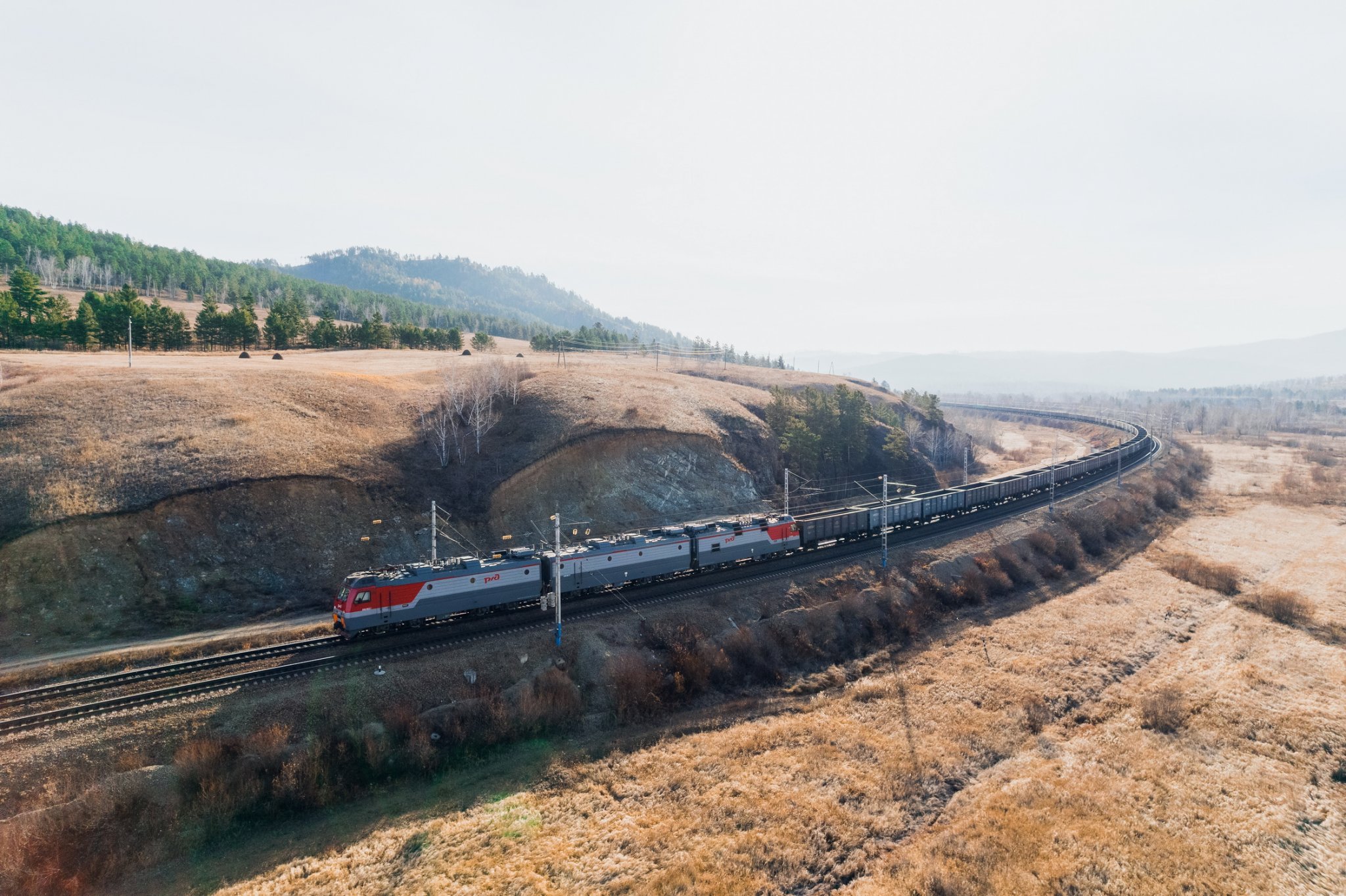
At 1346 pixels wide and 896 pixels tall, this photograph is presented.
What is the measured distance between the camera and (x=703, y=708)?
107 feet

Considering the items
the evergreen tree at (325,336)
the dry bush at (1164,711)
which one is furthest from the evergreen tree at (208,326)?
the dry bush at (1164,711)

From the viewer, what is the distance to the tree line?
80.1 metres

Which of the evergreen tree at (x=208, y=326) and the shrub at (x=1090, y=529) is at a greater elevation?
the evergreen tree at (x=208, y=326)

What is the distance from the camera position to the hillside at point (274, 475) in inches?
1437

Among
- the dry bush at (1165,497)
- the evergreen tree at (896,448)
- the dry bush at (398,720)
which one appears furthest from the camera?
the evergreen tree at (896,448)

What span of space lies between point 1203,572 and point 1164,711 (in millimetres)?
33367

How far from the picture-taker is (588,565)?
38438 millimetres

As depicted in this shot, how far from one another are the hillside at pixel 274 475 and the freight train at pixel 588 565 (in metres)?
7.70

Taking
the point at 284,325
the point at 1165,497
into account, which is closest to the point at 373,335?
the point at 284,325

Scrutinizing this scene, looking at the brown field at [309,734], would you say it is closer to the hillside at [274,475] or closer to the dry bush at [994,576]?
the hillside at [274,475]

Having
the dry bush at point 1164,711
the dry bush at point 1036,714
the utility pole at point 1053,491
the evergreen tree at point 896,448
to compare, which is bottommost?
the dry bush at point 1036,714

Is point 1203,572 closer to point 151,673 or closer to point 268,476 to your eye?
point 151,673

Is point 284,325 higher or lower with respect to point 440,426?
higher

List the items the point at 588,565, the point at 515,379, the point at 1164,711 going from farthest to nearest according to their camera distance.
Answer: the point at 515,379
the point at 588,565
the point at 1164,711
